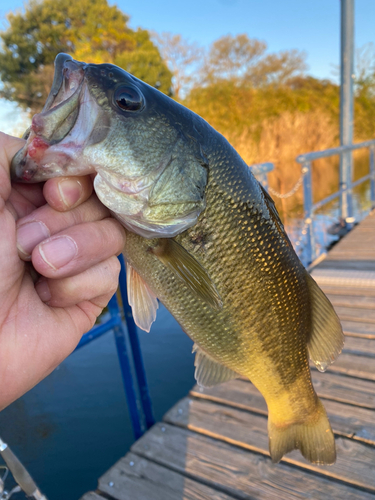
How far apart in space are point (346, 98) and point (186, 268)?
22.9ft

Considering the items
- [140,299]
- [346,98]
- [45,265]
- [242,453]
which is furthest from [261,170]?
[346,98]

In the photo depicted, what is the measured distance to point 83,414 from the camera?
132 inches

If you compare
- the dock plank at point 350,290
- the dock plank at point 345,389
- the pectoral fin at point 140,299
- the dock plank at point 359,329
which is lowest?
the dock plank at point 345,389

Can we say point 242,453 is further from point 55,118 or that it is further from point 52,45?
point 52,45

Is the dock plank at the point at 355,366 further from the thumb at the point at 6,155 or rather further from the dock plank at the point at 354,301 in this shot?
the thumb at the point at 6,155

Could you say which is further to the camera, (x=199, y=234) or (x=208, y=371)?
(x=208, y=371)

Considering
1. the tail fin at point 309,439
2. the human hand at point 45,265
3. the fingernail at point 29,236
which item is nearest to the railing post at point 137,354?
the tail fin at point 309,439

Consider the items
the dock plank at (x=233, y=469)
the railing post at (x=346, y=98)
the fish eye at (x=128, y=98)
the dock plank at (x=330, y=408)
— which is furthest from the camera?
the railing post at (x=346, y=98)

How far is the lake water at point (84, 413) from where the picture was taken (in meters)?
2.83

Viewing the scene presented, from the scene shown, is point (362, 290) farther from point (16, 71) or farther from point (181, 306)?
point (16, 71)

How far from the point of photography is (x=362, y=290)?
12.4 feet

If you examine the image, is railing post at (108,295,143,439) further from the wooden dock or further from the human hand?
the human hand

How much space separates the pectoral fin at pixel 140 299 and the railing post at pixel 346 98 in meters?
5.81

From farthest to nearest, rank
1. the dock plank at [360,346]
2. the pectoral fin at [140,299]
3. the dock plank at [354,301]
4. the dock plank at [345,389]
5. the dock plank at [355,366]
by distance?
the dock plank at [354,301]
the dock plank at [360,346]
the dock plank at [355,366]
the dock plank at [345,389]
the pectoral fin at [140,299]
